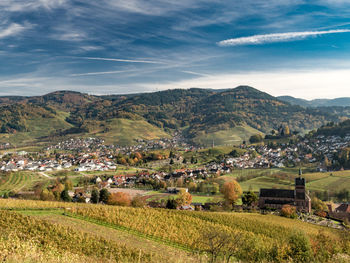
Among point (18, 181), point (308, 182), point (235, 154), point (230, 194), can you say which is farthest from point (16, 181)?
point (235, 154)

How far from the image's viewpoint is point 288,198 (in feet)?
237

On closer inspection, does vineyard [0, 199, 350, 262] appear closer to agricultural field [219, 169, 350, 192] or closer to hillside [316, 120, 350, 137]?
agricultural field [219, 169, 350, 192]

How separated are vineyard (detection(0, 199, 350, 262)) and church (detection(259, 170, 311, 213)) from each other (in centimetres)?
1949

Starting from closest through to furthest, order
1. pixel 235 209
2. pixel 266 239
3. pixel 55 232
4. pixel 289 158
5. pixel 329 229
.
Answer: pixel 55 232, pixel 266 239, pixel 329 229, pixel 235 209, pixel 289 158

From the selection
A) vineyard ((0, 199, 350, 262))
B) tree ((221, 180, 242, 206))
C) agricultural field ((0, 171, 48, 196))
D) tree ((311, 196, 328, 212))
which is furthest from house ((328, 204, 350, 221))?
agricultural field ((0, 171, 48, 196))

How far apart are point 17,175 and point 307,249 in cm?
10981

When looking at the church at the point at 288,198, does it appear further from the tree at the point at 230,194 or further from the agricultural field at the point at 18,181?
the agricultural field at the point at 18,181

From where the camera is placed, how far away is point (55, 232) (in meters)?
28.4

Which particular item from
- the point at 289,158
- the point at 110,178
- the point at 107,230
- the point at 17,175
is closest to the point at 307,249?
the point at 107,230

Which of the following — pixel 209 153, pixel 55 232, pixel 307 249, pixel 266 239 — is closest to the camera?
pixel 55 232

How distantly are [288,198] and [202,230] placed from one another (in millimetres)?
41698

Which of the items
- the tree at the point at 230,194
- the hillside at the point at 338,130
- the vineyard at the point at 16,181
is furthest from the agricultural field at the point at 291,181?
the hillside at the point at 338,130

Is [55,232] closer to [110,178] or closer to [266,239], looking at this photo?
[266,239]

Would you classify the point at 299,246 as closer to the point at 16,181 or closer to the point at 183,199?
the point at 183,199
